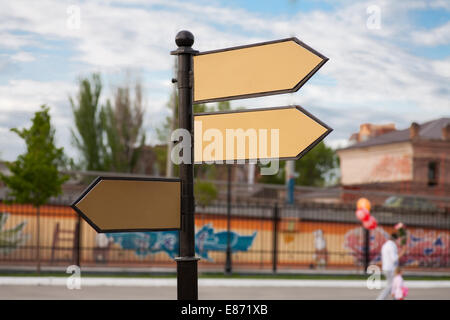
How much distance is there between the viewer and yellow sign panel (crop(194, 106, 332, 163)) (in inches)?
131

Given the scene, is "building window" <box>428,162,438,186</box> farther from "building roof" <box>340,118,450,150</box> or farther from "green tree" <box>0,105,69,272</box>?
"green tree" <box>0,105,69,272</box>

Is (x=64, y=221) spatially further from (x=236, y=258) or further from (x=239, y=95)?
(x=239, y=95)

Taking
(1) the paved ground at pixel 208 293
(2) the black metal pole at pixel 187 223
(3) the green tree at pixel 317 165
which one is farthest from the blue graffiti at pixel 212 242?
(3) the green tree at pixel 317 165

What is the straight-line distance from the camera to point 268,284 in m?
19.8

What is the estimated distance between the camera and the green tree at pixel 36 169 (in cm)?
2153

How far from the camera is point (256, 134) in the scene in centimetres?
343

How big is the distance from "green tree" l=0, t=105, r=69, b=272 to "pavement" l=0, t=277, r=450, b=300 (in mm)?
3759

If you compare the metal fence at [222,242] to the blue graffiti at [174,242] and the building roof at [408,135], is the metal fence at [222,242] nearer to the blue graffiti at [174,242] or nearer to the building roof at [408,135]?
the blue graffiti at [174,242]

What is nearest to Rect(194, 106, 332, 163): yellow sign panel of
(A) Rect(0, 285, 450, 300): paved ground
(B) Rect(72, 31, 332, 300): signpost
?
(B) Rect(72, 31, 332, 300): signpost

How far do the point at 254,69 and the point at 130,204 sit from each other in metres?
1.01

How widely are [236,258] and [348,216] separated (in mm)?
7016

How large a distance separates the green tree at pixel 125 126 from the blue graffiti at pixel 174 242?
20.7 metres

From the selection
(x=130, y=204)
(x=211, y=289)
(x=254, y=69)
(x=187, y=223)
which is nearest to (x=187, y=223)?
(x=187, y=223)

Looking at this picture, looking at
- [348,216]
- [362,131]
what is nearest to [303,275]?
[348,216]
